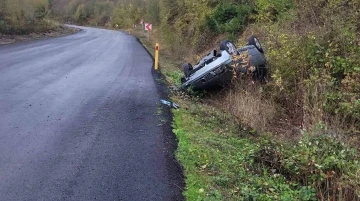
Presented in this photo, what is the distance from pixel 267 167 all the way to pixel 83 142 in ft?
9.67

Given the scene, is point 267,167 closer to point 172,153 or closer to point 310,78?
point 172,153

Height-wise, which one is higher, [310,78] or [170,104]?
[310,78]

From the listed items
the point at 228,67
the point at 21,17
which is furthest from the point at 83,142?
the point at 21,17

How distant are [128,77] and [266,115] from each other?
20.9 feet

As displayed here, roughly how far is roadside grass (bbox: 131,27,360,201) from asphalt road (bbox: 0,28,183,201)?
317 mm

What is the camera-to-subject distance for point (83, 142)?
648 cm

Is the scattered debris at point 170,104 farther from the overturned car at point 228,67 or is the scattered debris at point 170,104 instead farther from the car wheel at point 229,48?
the car wheel at point 229,48

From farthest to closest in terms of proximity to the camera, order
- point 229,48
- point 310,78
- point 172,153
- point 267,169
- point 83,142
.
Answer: point 229,48
point 310,78
point 83,142
point 172,153
point 267,169

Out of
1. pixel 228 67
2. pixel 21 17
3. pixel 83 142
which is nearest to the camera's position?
pixel 83 142

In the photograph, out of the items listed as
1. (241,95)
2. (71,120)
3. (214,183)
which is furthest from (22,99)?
(214,183)

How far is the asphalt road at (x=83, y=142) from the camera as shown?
4828mm

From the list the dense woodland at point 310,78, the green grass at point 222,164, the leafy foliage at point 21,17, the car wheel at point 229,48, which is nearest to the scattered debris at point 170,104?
the green grass at point 222,164

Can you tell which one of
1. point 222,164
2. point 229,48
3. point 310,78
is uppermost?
point 229,48

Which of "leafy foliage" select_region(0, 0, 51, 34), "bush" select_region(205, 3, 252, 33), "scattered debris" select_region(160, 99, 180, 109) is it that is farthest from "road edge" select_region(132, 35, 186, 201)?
"leafy foliage" select_region(0, 0, 51, 34)
